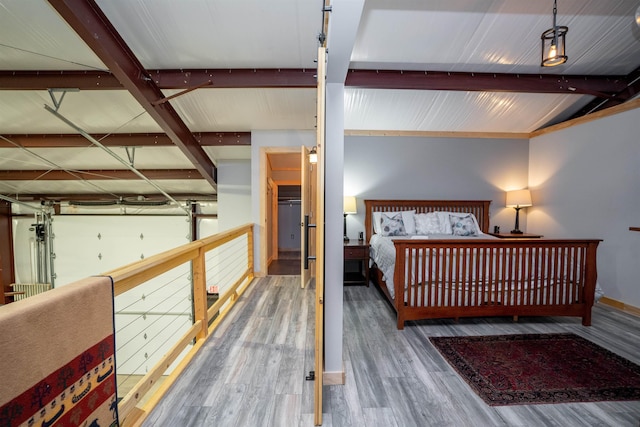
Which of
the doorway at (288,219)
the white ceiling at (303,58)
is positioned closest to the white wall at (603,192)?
the white ceiling at (303,58)

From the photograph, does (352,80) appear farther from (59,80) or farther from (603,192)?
(603,192)

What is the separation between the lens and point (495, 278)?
269 centimetres

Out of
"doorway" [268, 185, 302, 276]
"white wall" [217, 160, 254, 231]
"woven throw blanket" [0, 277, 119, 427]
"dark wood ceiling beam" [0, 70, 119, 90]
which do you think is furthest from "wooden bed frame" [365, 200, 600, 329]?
"doorway" [268, 185, 302, 276]

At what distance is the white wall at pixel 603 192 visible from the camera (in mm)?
3168

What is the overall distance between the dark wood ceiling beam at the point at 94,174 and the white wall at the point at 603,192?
613 cm

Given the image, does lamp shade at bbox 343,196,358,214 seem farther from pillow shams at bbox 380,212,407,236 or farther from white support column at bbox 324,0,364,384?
white support column at bbox 324,0,364,384

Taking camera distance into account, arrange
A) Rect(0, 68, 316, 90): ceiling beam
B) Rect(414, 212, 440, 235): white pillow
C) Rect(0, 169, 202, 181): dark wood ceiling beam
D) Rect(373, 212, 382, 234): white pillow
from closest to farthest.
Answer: Rect(0, 68, 316, 90): ceiling beam → Rect(414, 212, 440, 235): white pillow → Rect(373, 212, 382, 234): white pillow → Rect(0, 169, 202, 181): dark wood ceiling beam

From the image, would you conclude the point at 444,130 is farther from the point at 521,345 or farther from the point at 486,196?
the point at 521,345

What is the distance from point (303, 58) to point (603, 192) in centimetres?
422

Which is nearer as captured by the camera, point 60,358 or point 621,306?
point 60,358

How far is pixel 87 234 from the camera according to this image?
5.61 meters

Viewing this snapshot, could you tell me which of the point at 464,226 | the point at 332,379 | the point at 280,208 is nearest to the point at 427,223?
the point at 464,226

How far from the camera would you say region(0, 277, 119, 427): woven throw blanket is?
82cm

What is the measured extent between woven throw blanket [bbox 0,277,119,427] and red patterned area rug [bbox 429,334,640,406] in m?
2.18
